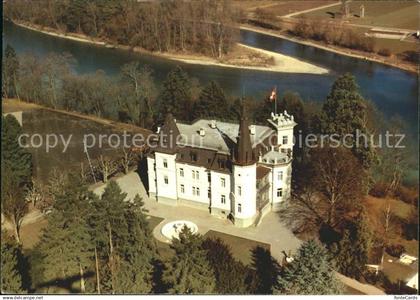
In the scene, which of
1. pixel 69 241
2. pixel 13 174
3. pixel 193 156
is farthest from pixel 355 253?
pixel 13 174

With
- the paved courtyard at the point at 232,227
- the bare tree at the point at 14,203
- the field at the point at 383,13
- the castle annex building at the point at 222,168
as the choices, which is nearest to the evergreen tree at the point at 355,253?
the paved courtyard at the point at 232,227

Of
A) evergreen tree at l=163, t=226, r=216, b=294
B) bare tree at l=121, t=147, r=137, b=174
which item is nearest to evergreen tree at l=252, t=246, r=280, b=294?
evergreen tree at l=163, t=226, r=216, b=294

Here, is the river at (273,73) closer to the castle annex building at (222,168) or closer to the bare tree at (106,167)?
the castle annex building at (222,168)

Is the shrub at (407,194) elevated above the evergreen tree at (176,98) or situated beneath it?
situated beneath

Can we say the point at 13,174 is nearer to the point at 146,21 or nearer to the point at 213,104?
the point at 213,104

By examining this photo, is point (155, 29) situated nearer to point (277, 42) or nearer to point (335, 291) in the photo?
point (277, 42)

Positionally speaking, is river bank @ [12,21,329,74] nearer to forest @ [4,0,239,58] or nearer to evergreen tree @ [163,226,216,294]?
forest @ [4,0,239,58]

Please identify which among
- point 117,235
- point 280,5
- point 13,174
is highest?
point 280,5
